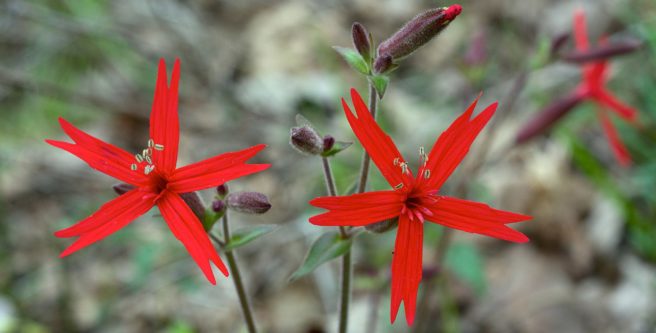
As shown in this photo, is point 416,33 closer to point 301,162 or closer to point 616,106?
point 616,106

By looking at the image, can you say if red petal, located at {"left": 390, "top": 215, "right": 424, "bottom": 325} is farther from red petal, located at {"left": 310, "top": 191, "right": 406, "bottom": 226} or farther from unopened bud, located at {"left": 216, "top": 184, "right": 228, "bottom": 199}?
unopened bud, located at {"left": 216, "top": 184, "right": 228, "bottom": 199}

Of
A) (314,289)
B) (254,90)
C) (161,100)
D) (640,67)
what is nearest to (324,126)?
(254,90)

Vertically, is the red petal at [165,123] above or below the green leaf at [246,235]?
above

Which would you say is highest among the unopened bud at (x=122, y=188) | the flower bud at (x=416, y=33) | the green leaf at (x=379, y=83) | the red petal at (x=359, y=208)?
the flower bud at (x=416, y=33)

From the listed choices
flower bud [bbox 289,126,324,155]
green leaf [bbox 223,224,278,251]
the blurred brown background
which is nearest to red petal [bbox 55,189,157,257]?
green leaf [bbox 223,224,278,251]

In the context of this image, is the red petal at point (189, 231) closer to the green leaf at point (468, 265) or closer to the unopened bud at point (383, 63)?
the unopened bud at point (383, 63)

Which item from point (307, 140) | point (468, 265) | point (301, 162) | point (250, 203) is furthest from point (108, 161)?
point (301, 162)

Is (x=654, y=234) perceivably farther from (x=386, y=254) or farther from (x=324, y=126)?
(x=324, y=126)

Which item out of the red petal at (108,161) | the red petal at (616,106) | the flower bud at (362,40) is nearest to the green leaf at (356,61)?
the flower bud at (362,40)
